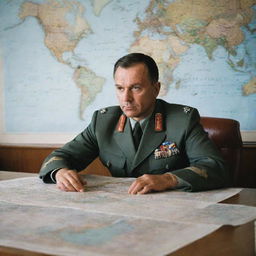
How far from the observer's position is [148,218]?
1.24 m

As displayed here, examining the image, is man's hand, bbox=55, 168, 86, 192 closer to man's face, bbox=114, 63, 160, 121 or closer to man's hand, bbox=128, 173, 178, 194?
man's hand, bbox=128, 173, 178, 194

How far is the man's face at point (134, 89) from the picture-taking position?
2295mm

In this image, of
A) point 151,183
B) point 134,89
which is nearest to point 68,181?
point 151,183

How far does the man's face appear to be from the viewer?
7.53 ft

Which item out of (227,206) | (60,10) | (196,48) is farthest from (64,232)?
(60,10)

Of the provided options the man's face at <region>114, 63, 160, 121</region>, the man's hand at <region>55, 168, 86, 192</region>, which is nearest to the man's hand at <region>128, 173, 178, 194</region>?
the man's hand at <region>55, 168, 86, 192</region>

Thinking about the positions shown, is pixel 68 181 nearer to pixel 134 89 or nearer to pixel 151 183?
pixel 151 183

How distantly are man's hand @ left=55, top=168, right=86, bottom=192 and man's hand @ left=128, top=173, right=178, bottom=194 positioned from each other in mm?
247

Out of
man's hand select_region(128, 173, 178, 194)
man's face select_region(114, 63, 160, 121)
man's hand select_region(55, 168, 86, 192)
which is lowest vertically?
man's hand select_region(55, 168, 86, 192)

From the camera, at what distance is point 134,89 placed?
2320 millimetres

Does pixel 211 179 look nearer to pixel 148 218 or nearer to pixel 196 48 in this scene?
pixel 148 218

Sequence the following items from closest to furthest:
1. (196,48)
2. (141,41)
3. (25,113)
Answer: (196,48) < (141,41) < (25,113)

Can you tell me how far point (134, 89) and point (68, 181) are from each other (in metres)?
0.71

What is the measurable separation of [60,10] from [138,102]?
2276mm
